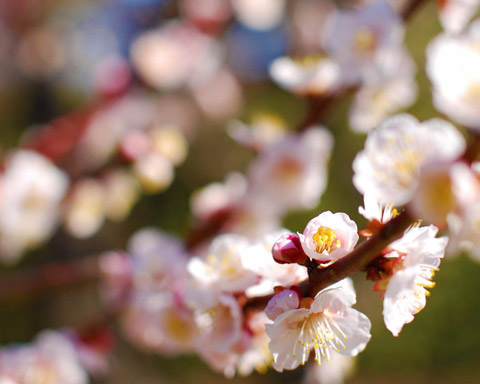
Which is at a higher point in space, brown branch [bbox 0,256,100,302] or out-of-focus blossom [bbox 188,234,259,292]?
out-of-focus blossom [bbox 188,234,259,292]

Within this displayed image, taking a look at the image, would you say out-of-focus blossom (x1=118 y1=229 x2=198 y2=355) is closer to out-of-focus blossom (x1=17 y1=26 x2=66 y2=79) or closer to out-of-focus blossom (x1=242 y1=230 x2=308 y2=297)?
out-of-focus blossom (x1=242 y1=230 x2=308 y2=297)

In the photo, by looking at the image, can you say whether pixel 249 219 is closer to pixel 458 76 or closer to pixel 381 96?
pixel 381 96

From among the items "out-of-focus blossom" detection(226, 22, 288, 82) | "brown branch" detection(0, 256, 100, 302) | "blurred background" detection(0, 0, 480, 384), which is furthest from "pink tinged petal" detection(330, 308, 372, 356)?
"out-of-focus blossom" detection(226, 22, 288, 82)

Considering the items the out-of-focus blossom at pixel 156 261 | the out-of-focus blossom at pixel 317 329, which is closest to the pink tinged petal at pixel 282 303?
the out-of-focus blossom at pixel 317 329

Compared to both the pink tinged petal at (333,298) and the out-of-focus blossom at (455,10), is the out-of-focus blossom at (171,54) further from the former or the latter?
the pink tinged petal at (333,298)

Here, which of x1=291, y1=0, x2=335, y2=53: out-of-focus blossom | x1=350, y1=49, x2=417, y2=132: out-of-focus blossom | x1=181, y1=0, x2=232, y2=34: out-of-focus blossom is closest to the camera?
x1=350, y1=49, x2=417, y2=132: out-of-focus blossom

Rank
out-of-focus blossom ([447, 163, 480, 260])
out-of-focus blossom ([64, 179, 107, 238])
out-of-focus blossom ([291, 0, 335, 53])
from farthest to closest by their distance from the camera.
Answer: out-of-focus blossom ([291, 0, 335, 53]), out-of-focus blossom ([64, 179, 107, 238]), out-of-focus blossom ([447, 163, 480, 260])

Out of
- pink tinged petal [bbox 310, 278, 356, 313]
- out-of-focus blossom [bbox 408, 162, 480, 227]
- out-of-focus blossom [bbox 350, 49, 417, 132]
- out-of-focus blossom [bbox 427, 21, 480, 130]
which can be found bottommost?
out-of-focus blossom [bbox 350, 49, 417, 132]

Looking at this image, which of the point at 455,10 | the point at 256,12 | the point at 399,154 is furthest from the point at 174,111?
the point at 399,154
